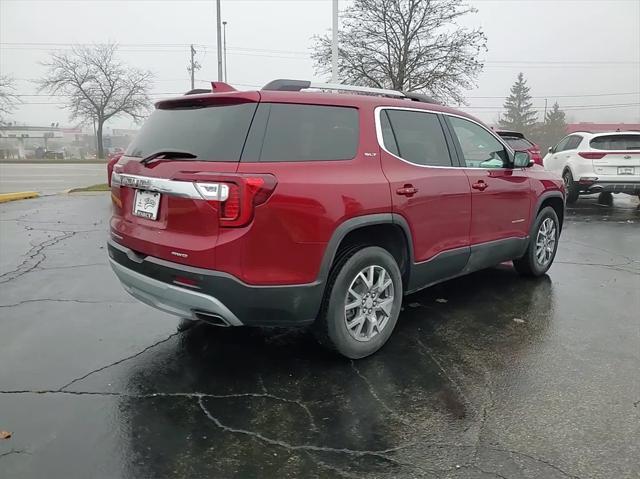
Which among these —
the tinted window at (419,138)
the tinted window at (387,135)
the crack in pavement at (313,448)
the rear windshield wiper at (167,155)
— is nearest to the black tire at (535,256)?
the tinted window at (419,138)

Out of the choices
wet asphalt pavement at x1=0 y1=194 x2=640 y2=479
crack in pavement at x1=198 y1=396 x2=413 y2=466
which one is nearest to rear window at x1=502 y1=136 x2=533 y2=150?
wet asphalt pavement at x1=0 y1=194 x2=640 y2=479

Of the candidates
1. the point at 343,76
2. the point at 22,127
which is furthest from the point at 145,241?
the point at 22,127

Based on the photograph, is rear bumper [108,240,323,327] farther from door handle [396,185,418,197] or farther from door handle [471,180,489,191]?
door handle [471,180,489,191]

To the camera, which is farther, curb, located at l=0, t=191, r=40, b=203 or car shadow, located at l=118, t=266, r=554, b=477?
curb, located at l=0, t=191, r=40, b=203

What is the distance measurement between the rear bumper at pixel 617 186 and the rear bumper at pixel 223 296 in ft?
33.8

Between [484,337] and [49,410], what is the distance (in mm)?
3068

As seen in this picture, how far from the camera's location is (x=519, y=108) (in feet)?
263

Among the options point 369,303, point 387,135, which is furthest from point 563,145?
point 369,303

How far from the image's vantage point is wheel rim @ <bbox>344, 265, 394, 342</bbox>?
11.4ft

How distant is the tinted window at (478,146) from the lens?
4492 millimetres

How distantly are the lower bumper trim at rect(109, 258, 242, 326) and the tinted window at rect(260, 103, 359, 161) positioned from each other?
2.97ft

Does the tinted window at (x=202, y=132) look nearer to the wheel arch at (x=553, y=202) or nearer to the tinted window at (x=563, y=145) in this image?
the wheel arch at (x=553, y=202)

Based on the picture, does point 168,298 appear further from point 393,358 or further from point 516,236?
point 516,236

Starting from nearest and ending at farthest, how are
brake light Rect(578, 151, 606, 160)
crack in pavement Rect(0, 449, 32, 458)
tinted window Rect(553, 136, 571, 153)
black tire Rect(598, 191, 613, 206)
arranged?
crack in pavement Rect(0, 449, 32, 458) < brake light Rect(578, 151, 606, 160) < tinted window Rect(553, 136, 571, 153) < black tire Rect(598, 191, 613, 206)
